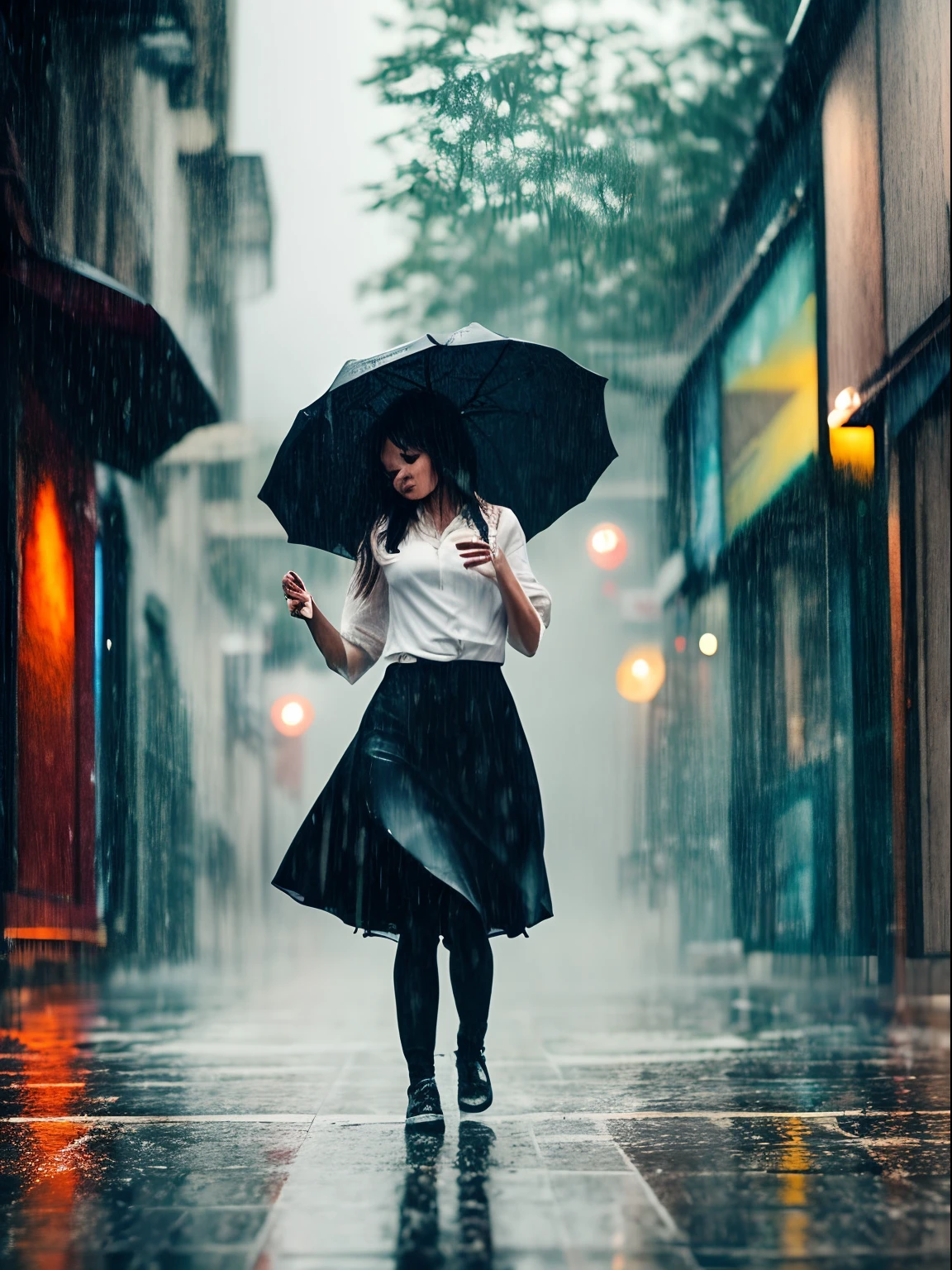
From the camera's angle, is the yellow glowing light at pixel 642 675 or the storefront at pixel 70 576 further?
the yellow glowing light at pixel 642 675

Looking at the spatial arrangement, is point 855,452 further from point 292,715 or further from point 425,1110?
point 292,715

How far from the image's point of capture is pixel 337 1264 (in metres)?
2.48

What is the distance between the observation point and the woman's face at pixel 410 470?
3.89 metres

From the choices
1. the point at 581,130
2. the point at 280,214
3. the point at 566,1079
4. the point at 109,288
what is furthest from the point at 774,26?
the point at 566,1079

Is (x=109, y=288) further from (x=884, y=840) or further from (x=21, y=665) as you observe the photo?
(x=884, y=840)

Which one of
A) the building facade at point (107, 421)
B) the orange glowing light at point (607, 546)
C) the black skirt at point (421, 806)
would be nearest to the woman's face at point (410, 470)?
the black skirt at point (421, 806)

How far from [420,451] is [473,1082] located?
156 cm

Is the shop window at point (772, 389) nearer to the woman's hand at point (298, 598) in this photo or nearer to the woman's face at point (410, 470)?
the woman's face at point (410, 470)

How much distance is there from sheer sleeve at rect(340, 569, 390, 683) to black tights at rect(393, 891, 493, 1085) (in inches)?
26.2

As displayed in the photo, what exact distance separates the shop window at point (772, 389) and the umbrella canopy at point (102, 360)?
9.82 feet

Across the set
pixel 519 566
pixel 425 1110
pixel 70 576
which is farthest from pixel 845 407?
pixel 425 1110

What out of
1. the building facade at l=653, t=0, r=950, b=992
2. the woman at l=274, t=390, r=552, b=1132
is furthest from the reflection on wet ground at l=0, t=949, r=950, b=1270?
the building facade at l=653, t=0, r=950, b=992

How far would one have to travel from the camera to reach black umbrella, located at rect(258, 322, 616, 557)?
3.99 m

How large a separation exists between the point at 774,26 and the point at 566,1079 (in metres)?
7.64
